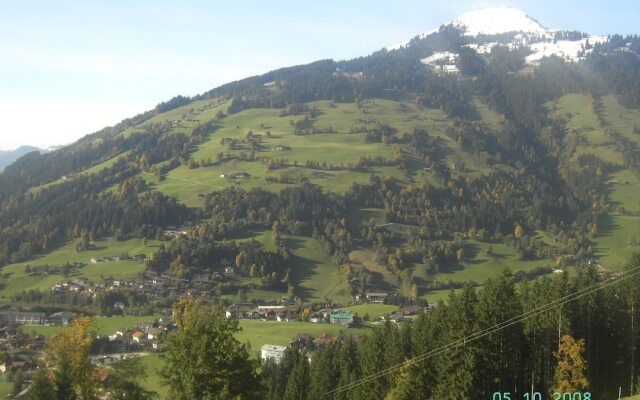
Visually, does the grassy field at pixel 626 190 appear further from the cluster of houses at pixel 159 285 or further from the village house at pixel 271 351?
the village house at pixel 271 351

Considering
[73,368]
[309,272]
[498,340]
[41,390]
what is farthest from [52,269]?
[498,340]

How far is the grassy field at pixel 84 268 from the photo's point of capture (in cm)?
9569

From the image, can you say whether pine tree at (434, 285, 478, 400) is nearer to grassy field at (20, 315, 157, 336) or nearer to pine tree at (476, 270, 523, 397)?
pine tree at (476, 270, 523, 397)

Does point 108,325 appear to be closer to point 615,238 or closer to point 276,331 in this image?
point 276,331

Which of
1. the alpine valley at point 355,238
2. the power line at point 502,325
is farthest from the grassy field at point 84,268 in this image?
the power line at point 502,325

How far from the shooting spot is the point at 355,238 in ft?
395

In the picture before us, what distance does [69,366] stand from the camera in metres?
28.6

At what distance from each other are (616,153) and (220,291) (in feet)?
447

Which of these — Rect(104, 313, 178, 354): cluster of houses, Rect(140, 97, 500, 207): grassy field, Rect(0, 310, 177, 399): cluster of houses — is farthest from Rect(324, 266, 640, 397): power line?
Rect(140, 97, 500, 207): grassy field

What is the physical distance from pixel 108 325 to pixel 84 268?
26.0 meters

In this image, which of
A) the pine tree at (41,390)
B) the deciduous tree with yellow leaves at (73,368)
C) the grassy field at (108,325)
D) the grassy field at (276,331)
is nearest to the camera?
the pine tree at (41,390)

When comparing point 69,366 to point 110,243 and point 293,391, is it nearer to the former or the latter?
point 293,391

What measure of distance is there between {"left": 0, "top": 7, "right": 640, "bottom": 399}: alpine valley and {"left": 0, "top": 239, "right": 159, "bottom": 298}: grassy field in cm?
50

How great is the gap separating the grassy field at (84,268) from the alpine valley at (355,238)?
1.64ft
